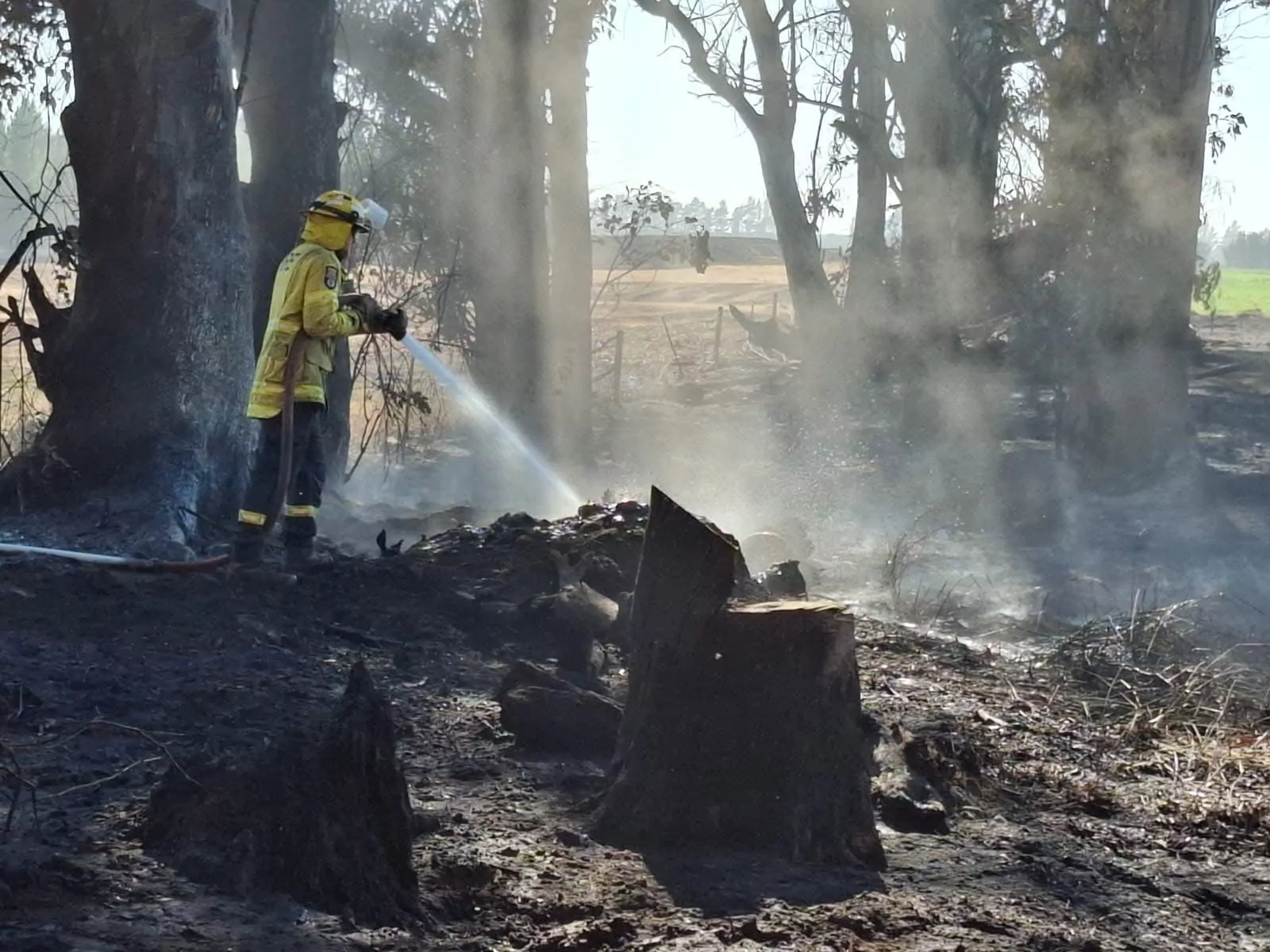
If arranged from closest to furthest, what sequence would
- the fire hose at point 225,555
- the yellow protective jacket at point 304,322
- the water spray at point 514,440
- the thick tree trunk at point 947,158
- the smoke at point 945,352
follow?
1. the fire hose at point 225,555
2. the yellow protective jacket at point 304,322
3. the smoke at point 945,352
4. the water spray at point 514,440
5. the thick tree trunk at point 947,158

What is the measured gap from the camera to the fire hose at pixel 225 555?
7.46 meters

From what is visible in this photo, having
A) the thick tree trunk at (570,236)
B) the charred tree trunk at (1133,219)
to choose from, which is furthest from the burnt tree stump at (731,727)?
the thick tree trunk at (570,236)

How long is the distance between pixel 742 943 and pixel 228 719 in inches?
97.1

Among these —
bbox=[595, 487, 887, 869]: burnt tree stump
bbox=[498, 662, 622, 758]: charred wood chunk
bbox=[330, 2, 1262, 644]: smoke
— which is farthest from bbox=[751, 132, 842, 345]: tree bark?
bbox=[595, 487, 887, 869]: burnt tree stump

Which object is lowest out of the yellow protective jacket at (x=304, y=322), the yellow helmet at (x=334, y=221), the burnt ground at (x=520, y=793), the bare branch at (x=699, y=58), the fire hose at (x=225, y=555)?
the burnt ground at (x=520, y=793)

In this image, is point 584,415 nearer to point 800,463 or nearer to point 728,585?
point 800,463

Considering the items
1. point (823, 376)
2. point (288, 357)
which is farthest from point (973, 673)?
point (823, 376)

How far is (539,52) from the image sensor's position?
50.8 ft

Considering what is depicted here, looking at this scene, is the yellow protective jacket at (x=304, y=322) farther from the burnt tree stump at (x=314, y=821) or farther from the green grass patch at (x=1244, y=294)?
the green grass patch at (x=1244, y=294)

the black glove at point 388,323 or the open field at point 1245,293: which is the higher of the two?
the open field at point 1245,293

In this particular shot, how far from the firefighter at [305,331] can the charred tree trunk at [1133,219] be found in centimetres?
794

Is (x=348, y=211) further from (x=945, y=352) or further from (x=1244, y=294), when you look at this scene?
(x=1244, y=294)

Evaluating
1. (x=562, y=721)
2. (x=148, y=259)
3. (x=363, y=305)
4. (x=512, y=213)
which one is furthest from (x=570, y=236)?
(x=562, y=721)

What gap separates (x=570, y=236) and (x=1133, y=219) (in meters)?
5.87
